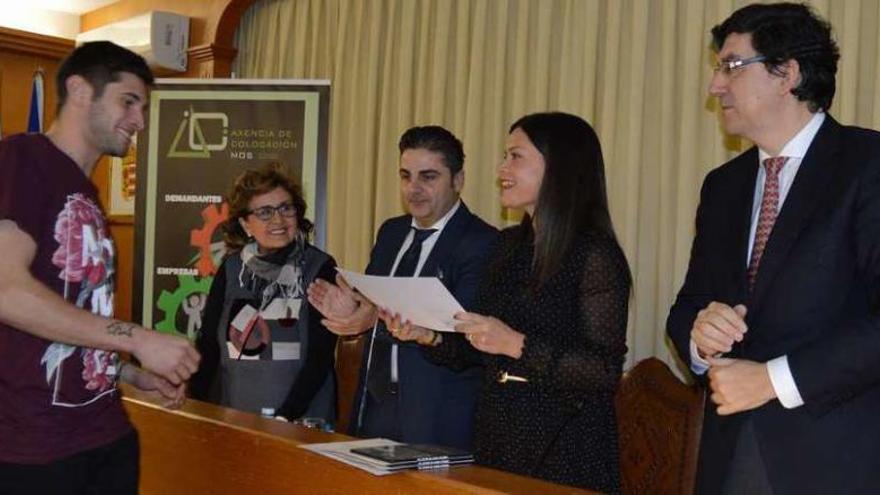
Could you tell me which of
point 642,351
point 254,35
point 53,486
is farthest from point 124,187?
point 53,486

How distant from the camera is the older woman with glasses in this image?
10.1 feet

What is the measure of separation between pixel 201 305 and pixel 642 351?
2160 mm

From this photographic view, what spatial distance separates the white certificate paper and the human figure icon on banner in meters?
2.42

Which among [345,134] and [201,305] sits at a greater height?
[345,134]

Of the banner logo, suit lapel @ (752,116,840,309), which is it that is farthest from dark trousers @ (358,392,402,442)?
the banner logo

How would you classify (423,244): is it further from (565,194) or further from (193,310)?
(193,310)

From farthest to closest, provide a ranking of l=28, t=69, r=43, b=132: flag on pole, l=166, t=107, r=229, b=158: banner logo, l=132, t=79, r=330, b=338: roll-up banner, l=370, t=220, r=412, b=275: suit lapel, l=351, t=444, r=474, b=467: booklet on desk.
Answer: l=28, t=69, r=43, b=132: flag on pole
l=166, t=107, r=229, b=158: banner logo
l=132, t=79, r=330, b=338: roll-up banner
l=370, t=220, r=412, b=275: suit lapel
l=351, t=444, r=474, b=467: booklet on desk

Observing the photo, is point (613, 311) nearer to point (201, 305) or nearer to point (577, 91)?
point (577, 91)

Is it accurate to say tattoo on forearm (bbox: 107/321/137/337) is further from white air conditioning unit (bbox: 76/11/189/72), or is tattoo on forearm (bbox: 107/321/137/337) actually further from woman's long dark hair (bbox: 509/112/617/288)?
white air conditioning unit (bbox: 76/11/189/72)

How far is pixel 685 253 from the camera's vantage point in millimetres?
3500

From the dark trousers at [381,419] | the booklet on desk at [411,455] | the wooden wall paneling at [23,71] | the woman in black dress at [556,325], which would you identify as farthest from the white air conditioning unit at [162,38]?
the booklet on desk at [411,455]

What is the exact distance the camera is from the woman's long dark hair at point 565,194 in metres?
2.29

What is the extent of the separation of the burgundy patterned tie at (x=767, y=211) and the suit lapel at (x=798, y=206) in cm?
5

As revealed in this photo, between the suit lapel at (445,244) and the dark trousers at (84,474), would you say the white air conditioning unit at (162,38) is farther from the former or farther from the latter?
the dark trousers at (84,474)
